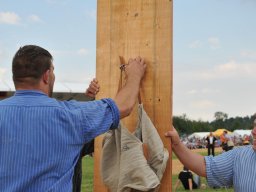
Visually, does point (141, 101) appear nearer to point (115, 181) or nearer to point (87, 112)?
point (115, 181)

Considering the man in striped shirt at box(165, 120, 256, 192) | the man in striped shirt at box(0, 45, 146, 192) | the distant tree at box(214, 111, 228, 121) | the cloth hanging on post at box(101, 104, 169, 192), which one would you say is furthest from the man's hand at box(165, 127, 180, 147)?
the distant tree at box(214, 111, 228, 121)

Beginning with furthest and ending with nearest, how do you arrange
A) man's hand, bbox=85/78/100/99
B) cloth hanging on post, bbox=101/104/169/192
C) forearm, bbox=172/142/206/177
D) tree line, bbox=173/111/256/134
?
tree line, bbox=173/111/256/134 → man's hand, bbox=85/78/100/99 → forearm, bbox=172/142/206/177 → cloth hanging on post, bbox=101/104/169/192

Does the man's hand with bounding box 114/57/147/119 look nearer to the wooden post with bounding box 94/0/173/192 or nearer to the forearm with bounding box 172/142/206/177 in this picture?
the wooden post with bounding box 94/0/173/192

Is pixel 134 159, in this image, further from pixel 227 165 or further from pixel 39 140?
pixel 39 140

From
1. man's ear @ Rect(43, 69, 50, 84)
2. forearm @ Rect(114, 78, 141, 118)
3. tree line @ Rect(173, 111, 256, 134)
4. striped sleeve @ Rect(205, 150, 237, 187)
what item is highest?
man's ear @ Rect(43, 69, 50, 84)

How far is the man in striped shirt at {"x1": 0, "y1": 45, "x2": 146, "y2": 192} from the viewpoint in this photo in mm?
2221

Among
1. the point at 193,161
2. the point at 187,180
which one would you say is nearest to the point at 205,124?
the point at 187,180

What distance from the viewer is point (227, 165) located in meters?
3.32

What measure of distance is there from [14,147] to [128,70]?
4.03 feet

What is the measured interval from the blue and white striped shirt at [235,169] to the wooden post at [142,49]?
339 millimetres

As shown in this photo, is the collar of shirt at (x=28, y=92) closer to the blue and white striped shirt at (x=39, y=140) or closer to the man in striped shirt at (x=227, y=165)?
the blue and white striped shirt at (x=39, y=140)

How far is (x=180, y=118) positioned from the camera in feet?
332

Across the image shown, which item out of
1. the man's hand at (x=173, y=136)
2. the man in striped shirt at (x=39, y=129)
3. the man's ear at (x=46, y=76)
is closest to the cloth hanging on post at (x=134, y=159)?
the man's hand at (x=173, y=136)

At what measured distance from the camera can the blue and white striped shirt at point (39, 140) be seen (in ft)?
7.27
